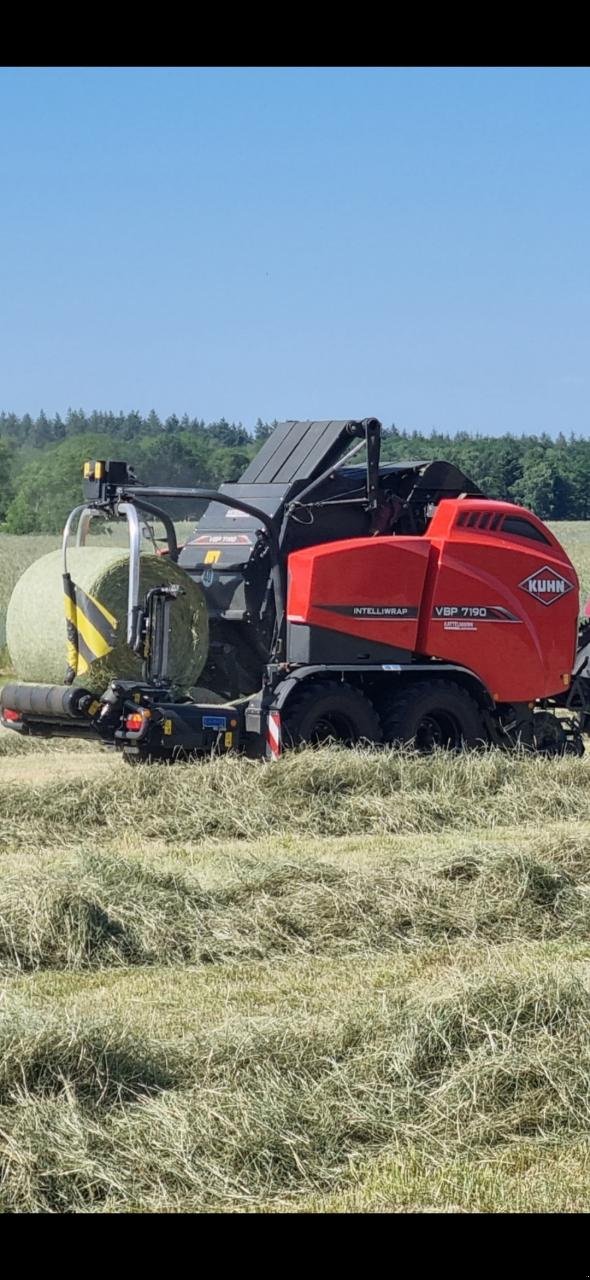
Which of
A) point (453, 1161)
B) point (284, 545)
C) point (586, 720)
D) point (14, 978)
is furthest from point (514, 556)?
point (453, 1161)

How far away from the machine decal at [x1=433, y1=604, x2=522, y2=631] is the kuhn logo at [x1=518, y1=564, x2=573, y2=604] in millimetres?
307

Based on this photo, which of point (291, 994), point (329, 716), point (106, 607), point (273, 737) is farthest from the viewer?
point (329, 716)

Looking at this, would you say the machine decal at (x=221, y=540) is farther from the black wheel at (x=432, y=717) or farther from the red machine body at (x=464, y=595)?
the black wheel at (x=432, y=717)

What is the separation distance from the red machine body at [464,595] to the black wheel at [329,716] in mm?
481

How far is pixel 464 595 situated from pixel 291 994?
7220 mm

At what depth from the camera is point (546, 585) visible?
14117 millimetres

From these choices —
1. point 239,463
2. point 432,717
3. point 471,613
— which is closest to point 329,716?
point 432,717

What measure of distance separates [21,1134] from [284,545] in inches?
343

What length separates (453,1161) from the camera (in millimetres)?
4926

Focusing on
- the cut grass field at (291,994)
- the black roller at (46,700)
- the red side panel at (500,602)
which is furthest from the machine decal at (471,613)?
the black roller at (46,700)

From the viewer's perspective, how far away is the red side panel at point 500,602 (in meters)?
13.5

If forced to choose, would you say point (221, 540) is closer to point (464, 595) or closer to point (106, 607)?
point (106, 607)

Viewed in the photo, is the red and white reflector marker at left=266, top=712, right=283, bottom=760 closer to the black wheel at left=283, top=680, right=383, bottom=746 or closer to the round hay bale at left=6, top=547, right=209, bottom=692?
the black wheel at left=283, top=680, right=383, bottom=746
